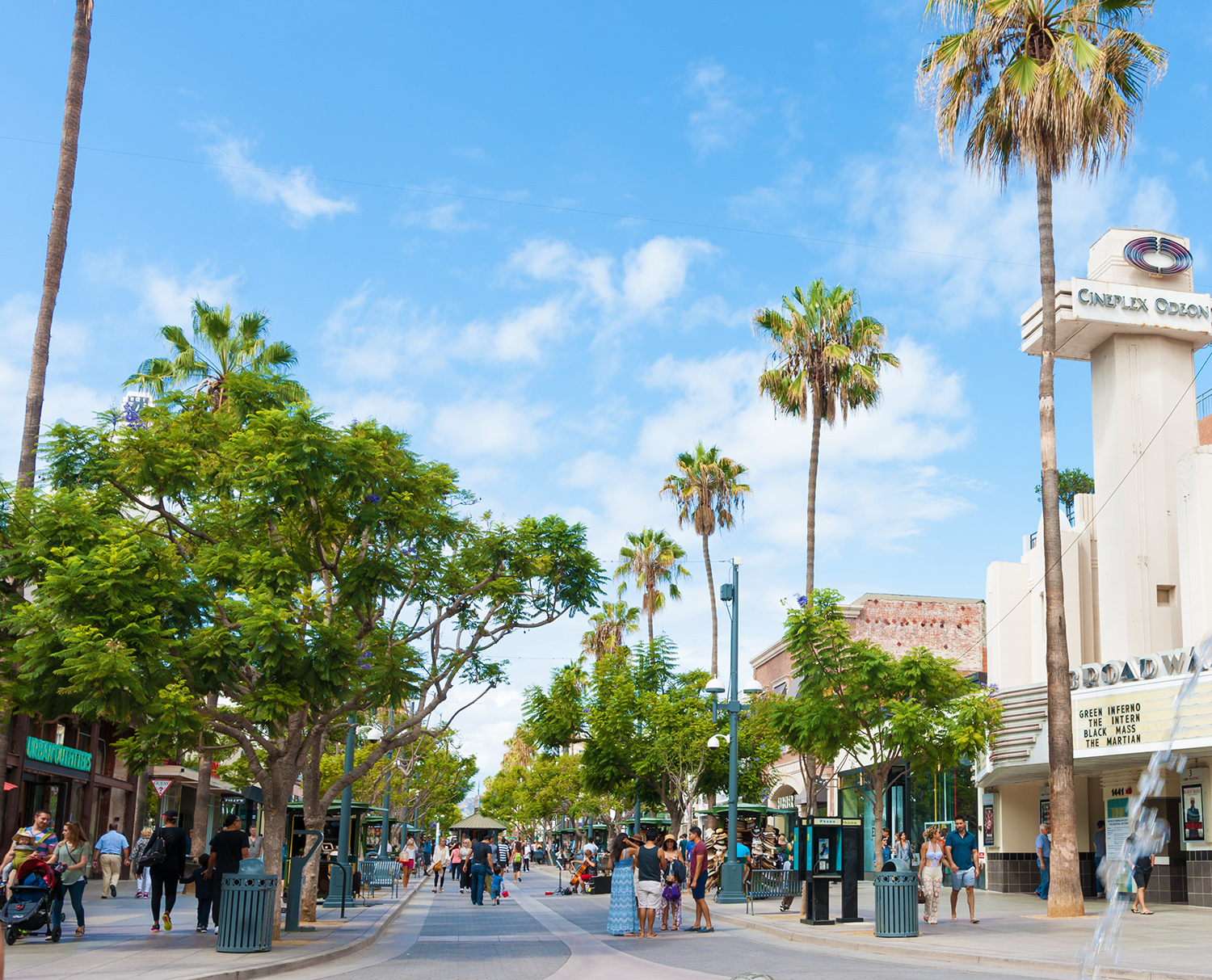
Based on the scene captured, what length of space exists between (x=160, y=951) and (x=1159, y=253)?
96.9 ft

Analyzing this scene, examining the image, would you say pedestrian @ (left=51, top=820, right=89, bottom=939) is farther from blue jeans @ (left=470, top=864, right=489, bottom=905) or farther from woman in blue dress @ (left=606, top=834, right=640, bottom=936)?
blue jeans @ (left=470, top=864, right=489, bottom=905)

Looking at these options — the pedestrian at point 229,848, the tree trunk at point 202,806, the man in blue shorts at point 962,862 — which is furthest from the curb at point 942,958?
the tree trunk at point 202,806

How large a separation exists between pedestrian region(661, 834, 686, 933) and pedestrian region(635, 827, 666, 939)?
504 millimetres

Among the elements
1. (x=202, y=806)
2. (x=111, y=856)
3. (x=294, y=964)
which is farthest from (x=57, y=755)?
(x=294, y=964)

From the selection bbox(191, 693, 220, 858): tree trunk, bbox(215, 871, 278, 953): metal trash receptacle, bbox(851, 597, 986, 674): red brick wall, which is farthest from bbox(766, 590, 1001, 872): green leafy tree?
bbox(851, 597, 986, 674): red brick wall

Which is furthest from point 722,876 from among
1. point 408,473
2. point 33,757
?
point 33,757

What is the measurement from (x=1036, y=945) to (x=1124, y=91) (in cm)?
1666


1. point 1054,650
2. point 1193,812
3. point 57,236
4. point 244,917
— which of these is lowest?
point 244,917

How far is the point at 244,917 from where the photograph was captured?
15.6 m

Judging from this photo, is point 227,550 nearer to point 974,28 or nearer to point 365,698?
point 365,698

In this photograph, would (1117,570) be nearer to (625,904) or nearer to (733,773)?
(733,773)

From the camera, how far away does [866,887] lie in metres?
37.7

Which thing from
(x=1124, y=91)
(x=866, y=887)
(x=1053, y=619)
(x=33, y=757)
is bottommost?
(x=866, y=887)

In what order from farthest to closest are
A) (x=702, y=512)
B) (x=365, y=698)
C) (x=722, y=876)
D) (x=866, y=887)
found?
1. (x=702, y=512)
2. (x=866, y=887)
3. (x=722, y=876)
4. (x=365, y=698)
